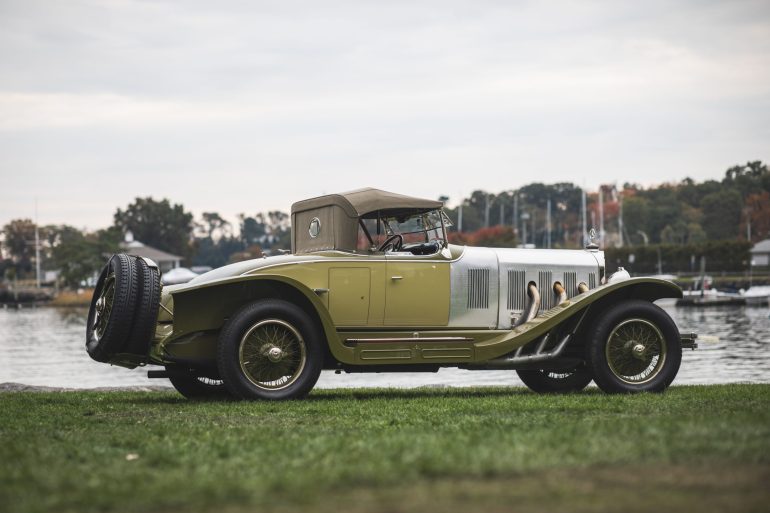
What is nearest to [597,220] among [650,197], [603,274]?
[650,197]

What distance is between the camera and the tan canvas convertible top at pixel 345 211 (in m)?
12.8

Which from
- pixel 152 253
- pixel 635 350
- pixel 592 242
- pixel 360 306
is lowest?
pixel 635 350

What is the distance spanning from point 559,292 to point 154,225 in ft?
528

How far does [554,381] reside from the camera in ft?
46.9

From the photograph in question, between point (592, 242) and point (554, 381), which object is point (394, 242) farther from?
point (554, 381)

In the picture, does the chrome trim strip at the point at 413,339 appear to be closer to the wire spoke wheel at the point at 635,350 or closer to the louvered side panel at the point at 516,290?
the louvered side panel at the point at 516,290

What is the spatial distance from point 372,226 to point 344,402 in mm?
2364

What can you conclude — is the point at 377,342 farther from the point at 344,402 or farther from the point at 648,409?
the point at 648,409

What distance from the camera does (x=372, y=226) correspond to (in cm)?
1316

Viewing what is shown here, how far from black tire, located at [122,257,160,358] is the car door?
2.62 meters

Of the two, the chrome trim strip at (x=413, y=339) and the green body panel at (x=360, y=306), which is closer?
the green body panel at (x=360, y=306)

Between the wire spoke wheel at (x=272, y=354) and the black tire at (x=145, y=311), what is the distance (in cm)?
105

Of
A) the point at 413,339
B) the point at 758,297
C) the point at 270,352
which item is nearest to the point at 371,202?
the point at 413,339

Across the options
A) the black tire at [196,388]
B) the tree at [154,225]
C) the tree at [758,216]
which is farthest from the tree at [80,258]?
the black tire at [196,388]
